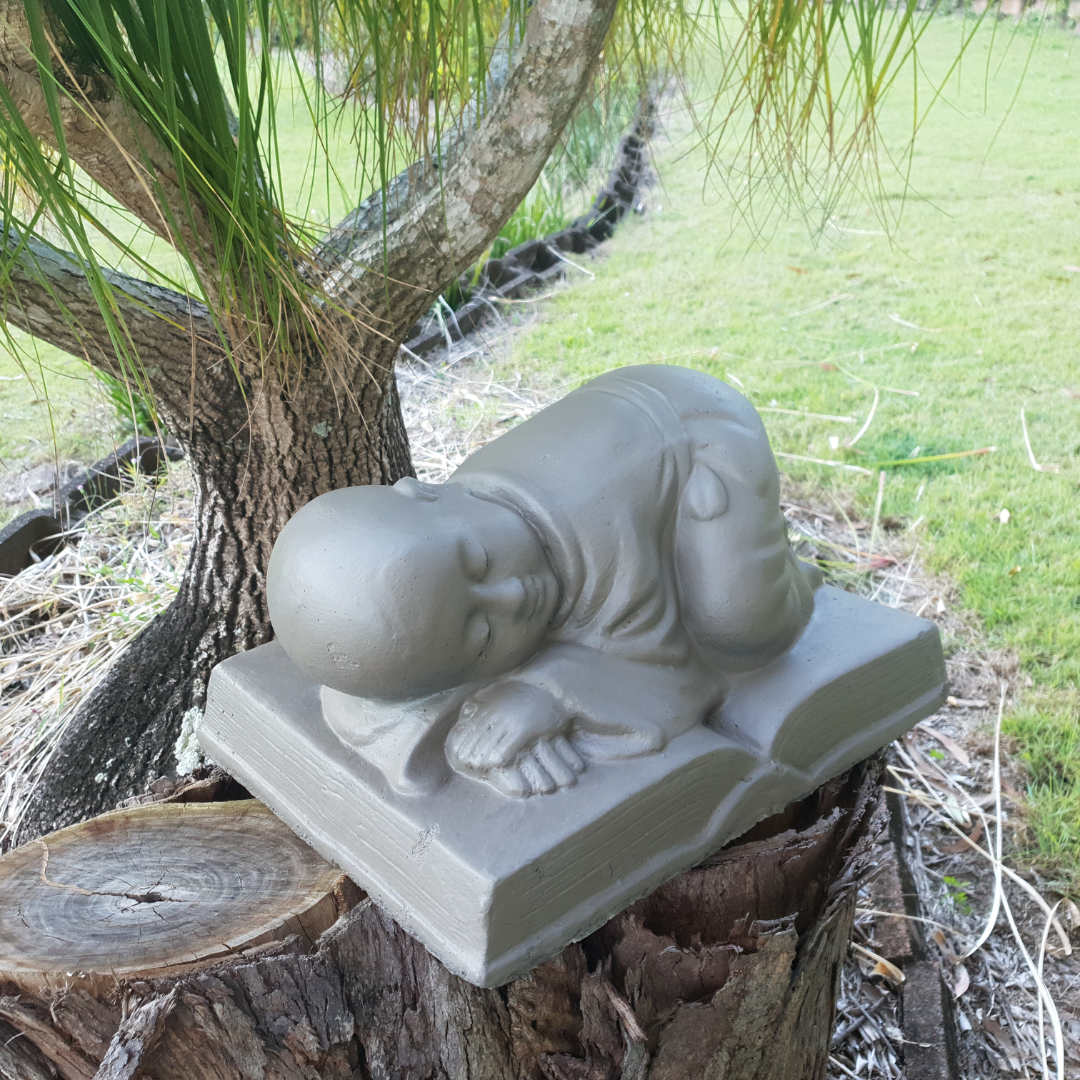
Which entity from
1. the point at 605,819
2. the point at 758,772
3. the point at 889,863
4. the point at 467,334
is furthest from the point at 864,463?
the point at 605,819

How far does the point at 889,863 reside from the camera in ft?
6.38

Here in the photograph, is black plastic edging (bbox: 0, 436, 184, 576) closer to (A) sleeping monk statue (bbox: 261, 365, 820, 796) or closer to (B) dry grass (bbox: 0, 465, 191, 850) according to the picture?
(B) dry grass (bbox: 0, 465, 191, 850)

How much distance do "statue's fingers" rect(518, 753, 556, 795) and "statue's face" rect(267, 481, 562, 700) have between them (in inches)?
4.4

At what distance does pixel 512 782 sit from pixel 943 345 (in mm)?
3342

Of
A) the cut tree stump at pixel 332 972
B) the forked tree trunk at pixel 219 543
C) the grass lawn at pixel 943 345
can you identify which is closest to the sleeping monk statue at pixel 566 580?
the cut tree stump at pixel 332 972

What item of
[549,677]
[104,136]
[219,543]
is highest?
[104,136]

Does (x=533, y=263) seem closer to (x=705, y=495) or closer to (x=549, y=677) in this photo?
(x=705, y=495)

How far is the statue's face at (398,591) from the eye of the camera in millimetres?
1068

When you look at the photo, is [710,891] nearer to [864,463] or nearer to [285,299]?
[285,299]

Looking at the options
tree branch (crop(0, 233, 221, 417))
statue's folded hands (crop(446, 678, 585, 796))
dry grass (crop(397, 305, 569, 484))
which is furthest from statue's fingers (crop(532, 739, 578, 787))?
dry grass (crop(397, 305, 569, 484))

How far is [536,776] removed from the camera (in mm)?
1151

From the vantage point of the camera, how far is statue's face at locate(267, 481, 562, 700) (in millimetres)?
1068

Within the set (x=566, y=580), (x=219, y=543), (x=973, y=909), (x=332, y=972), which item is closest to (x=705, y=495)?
(x=566, y=580)

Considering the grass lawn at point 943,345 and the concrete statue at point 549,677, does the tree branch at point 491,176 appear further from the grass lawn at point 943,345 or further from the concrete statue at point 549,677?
the grass lawn at point 943,345
